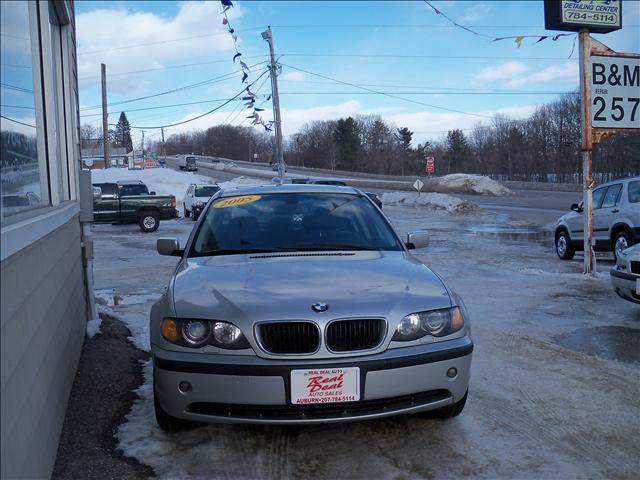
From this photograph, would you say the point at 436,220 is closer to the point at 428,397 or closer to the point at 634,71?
the point at 634,71

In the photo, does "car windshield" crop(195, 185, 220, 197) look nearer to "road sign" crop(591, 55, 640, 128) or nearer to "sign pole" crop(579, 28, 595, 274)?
"sign pole" crop(579, 28, 595, 274)

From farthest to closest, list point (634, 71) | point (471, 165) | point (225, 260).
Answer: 1. point (471, 165)
2. point (634, 71)
3. point (225, 260)

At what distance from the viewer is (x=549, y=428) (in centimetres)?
396

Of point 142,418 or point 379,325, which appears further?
point 142,418

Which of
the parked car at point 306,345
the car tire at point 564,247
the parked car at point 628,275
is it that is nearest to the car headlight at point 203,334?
the parked car at point 306,345

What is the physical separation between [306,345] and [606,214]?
35.5 feet

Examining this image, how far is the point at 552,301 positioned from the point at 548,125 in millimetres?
73409

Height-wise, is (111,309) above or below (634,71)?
below

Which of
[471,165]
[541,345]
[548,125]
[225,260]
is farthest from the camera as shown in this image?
[471,165]

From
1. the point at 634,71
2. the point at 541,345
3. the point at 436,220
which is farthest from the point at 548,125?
the point at 541,345

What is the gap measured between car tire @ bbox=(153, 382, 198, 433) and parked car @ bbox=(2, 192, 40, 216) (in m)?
1.32

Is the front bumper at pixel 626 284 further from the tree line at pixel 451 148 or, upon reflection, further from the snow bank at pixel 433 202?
the tree line at pixel 451 148

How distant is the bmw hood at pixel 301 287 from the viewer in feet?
11.1

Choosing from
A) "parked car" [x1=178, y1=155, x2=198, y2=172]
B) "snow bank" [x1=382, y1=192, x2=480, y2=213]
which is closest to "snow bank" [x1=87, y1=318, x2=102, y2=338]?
"snow bank" [x1=382, y1=192, x2=480, y2=213]
